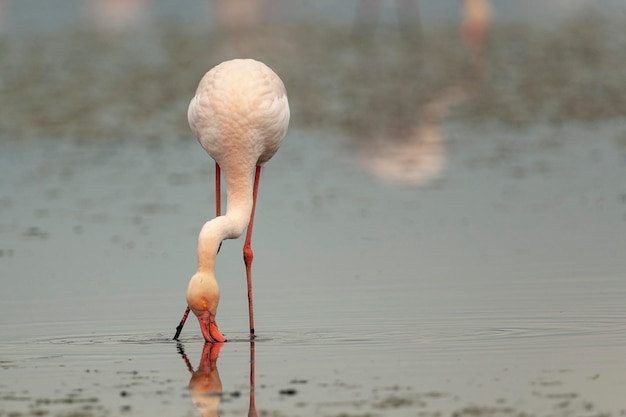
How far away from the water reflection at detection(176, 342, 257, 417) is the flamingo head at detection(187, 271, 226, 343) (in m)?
0.13

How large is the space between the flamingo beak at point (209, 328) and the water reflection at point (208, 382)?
0.14 ft

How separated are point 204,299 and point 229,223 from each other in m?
0.71

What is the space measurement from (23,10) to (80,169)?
24801 mm

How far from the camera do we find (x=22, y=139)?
18.7 meters

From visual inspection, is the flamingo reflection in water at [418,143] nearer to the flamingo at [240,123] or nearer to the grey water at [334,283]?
the grey water at [334,283]

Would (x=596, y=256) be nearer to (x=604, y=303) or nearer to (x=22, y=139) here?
(x=604, y=303)

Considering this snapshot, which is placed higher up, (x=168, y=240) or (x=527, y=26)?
(x=527, y=26)

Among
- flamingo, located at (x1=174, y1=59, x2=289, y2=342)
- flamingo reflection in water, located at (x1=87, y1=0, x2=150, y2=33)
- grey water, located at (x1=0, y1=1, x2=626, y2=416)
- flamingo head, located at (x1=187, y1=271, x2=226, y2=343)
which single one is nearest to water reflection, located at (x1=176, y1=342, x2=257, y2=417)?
grey water, located at (x1=0, y1=1, x2=626, y2=416)

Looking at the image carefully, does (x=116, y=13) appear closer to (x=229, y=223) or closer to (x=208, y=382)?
(x=229, y=223)

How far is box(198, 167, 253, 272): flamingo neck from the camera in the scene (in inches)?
335

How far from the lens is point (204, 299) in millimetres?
8484

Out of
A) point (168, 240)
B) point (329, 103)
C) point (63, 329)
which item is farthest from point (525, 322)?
point (329, 103)

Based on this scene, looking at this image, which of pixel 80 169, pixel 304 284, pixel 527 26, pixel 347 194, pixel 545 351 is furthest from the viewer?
pixel 527 26

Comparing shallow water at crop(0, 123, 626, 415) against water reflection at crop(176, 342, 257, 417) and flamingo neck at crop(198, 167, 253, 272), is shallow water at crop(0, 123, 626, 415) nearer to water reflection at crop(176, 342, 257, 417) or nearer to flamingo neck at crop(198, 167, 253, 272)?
water reflection at crop(176, 342, 257, 417)
